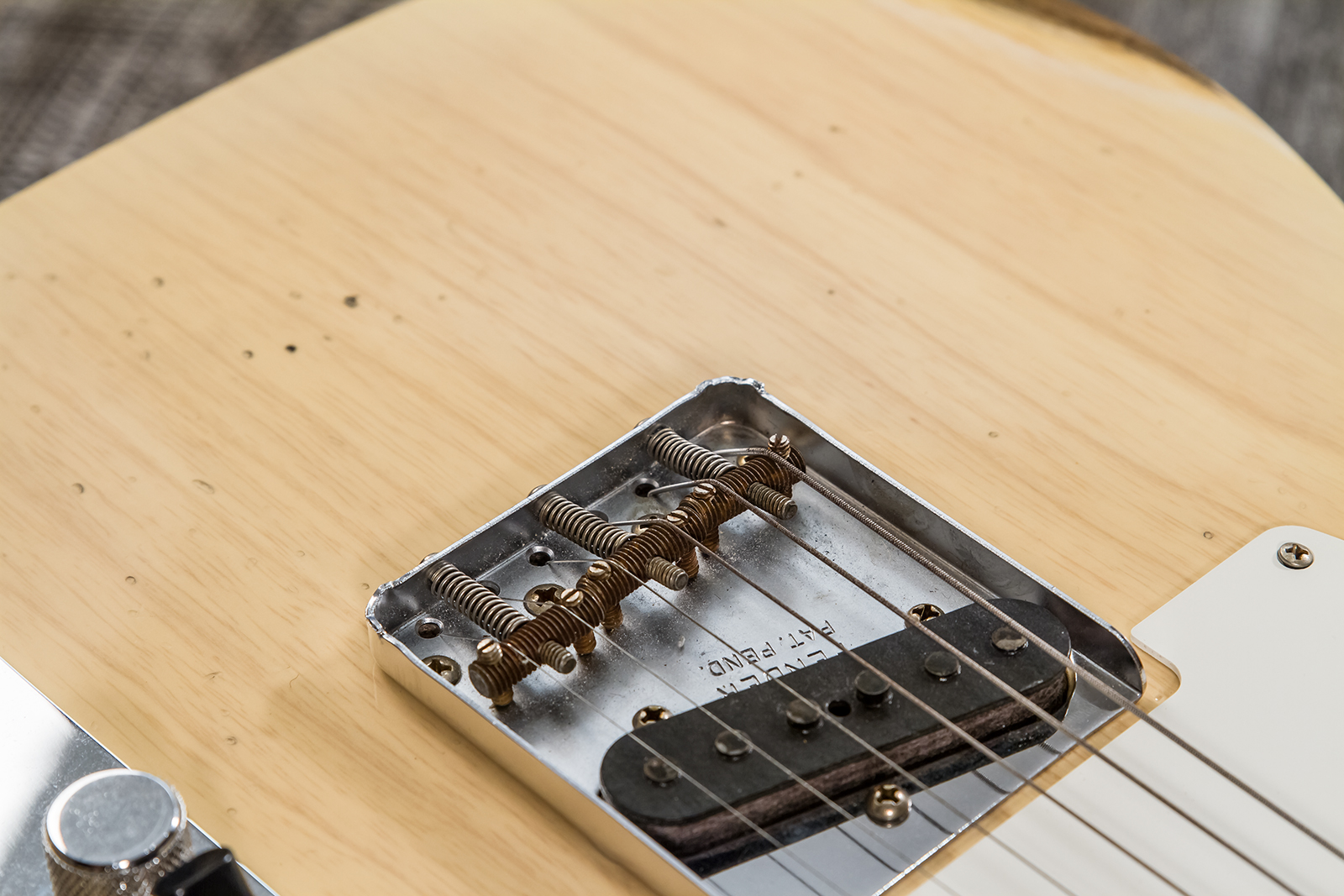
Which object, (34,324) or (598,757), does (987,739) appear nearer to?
(598,757)

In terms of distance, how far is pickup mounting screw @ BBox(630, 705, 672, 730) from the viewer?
79 centimetres

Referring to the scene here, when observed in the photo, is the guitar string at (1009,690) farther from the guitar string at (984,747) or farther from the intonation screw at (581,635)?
the intonation screw at (581,635)

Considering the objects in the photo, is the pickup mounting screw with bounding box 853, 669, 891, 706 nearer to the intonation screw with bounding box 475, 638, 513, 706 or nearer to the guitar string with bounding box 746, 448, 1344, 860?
the guitar string with bounding box 746, 448, 1344, 860

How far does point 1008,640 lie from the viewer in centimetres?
81

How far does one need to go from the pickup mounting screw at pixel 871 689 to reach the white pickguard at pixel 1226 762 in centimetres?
9

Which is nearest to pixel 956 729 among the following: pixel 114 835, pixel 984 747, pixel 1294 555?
pixel 984 747

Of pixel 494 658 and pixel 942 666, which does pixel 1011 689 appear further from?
pixel 494 658

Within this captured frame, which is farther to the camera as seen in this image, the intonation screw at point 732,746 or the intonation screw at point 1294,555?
the intonation screw at point 1294,555

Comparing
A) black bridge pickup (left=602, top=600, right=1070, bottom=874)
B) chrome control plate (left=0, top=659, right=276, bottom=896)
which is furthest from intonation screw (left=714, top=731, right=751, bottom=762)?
chrome control plate (left=0, top=659, right=276, bottom=896)

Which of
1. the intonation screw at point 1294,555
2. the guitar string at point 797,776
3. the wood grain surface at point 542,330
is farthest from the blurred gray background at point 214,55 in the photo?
the guitar string at point 797,776

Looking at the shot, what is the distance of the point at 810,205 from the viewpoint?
3.66 ft

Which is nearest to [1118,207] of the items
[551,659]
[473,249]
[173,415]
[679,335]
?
[679,335]

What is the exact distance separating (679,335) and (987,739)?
0.38 metres

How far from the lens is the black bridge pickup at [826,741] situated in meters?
0.73
